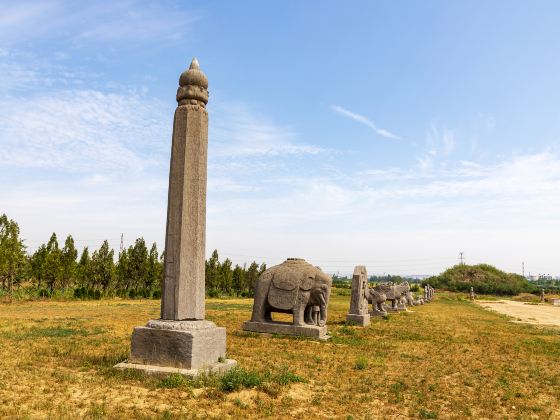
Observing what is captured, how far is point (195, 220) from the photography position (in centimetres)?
833

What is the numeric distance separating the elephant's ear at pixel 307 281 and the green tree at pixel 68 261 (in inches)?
1290

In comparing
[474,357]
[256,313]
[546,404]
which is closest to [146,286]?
[256,313]

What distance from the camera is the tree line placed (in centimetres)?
3759

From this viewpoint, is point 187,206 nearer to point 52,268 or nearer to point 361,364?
point 361,364

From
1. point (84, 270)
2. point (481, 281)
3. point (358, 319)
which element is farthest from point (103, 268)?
point (481, 281)

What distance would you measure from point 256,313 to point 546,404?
8.88 metres

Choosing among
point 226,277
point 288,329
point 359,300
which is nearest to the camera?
point 288,329

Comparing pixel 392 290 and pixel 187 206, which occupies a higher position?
pixel 187 206

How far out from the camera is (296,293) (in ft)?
47.0

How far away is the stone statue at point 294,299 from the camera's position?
46.9ft

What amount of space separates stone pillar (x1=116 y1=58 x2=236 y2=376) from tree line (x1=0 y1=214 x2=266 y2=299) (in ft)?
92.2

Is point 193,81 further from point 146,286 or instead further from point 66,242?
point 146,286

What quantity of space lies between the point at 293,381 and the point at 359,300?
11874mm

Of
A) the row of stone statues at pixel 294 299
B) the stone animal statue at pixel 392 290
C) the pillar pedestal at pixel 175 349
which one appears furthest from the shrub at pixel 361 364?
the stone animal statue at pixel 392 290
